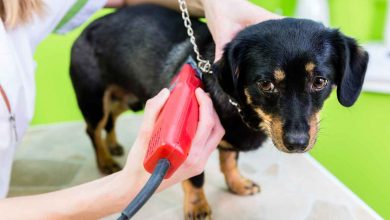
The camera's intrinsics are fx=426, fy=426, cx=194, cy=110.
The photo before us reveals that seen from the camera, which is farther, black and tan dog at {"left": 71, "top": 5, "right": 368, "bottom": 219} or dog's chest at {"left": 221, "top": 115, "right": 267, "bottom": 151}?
dog's chest at {"left": 221, "top": 115, "right": 267, "bottom": 151}

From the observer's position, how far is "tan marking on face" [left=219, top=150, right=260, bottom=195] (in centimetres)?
132

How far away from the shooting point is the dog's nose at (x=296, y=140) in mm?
843

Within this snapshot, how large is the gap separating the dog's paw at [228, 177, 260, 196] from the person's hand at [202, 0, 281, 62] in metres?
0.48

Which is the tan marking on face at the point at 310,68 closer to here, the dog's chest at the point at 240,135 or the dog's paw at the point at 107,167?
the dog's chest at the point at 240,135

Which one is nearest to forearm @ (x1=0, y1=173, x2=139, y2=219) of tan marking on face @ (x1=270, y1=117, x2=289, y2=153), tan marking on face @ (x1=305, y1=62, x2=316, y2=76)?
tan marking on face @ (x1=270, y1=117, x2=289, y2=153)

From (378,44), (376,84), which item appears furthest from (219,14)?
(378,44)

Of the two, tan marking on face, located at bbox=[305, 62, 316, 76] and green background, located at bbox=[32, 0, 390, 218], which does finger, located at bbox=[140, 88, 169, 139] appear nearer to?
tan marking on face, located at bbox=[305, 62, 316, 76]

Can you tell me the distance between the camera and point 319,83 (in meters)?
0.89

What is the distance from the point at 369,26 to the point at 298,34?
1.07 metres

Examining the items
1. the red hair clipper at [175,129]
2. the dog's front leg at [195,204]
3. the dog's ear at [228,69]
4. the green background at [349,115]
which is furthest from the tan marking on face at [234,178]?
the red hair clipper at [175,129]

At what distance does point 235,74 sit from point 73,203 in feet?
1.39

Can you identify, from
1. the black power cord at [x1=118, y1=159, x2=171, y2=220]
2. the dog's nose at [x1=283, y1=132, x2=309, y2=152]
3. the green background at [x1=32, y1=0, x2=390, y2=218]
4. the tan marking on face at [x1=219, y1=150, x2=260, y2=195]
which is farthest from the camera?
the green background at [x1=32, y1=0, x2=390, y2=218]

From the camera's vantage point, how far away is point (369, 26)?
5.93 ft

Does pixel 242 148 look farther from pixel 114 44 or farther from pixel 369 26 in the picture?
pixel 369 26
